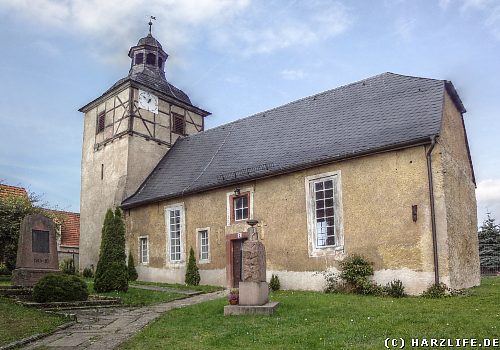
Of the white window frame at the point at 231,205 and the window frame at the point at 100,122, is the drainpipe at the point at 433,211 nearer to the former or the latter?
the white window frame at the point at 231,205

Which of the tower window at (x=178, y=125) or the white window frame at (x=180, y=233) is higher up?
the tower window at (x=178, y=125)

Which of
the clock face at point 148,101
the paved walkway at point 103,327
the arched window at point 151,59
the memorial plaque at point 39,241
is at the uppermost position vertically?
the arched window at point 151,59

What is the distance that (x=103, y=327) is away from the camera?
9.52 m

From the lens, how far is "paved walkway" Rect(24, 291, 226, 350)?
7795 mm

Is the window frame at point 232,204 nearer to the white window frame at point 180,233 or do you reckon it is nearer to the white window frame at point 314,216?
the white window frame at point 314,216

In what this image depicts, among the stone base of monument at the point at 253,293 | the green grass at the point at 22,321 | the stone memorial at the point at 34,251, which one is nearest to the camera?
the green grass at the point at 22,321

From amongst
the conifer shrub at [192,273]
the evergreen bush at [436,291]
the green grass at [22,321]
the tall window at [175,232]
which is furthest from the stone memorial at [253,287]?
the tall window at [175,232]

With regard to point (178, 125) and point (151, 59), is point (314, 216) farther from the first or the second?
point (151, 59)

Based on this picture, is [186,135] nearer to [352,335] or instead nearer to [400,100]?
[400,100]

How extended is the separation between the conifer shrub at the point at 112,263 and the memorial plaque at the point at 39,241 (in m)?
1.77

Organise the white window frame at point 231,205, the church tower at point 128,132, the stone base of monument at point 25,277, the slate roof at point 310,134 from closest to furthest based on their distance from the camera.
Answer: the stone base of monument at point 25,277 → the slate roof at point 310,134 → the white window frame at point 231,205 → the church tower at point 128,132

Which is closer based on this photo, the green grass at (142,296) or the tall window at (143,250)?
the green grass at (142,296)

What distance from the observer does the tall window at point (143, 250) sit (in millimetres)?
22000

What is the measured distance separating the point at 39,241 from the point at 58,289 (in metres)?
3.47
